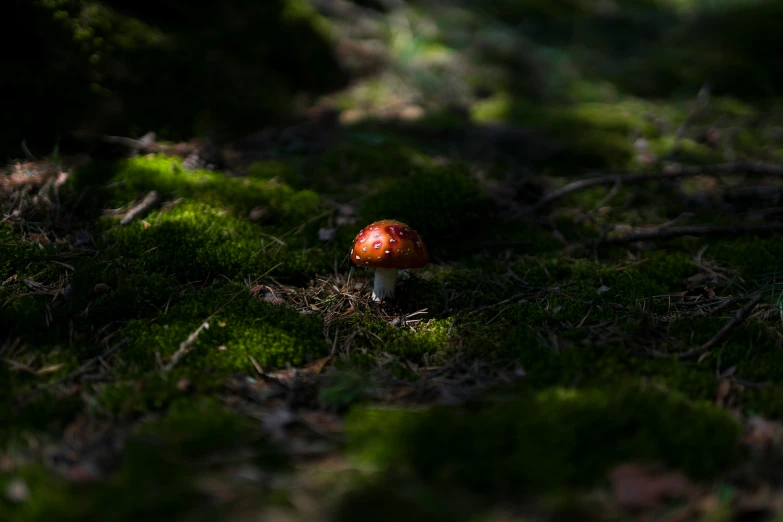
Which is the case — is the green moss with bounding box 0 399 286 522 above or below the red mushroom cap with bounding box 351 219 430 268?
below

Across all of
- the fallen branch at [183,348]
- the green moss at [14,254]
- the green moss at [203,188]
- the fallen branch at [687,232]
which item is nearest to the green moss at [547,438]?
the fallen branch at [183,348]

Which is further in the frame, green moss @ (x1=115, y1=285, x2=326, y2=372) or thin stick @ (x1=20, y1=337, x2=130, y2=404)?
green moss @ (x1=115, y1=285, x2=326, y2=372)

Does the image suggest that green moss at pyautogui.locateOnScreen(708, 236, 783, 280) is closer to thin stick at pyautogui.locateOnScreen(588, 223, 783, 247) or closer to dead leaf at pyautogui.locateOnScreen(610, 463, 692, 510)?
thin stick at pyautogui.locateOnScreen(588, 223, 783, 247)

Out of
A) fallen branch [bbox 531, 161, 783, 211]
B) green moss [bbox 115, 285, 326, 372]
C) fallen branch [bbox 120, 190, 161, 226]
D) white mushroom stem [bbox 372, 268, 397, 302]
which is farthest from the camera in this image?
fallen branch [bbox 531, 161, 783, 211]

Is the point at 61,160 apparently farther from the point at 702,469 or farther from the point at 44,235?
the point at 702,469

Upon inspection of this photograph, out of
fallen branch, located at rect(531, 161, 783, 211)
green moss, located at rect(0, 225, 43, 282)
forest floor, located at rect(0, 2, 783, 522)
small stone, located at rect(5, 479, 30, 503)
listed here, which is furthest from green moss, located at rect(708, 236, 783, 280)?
green moss, located at rect(0, 225, 43, 282)

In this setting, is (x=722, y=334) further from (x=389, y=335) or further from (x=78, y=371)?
(x=78, y=371)

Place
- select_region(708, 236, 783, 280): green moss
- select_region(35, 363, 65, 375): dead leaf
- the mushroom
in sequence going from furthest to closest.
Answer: select_region(708, 236, 783, 280): green moss, the mushroom, select_region(35, 363, 65, 375): dead leaf

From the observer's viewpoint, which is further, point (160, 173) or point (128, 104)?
point (128, 104)

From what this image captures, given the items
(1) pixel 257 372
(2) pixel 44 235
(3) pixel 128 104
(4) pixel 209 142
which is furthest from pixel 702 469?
(3) pixel 128 104
